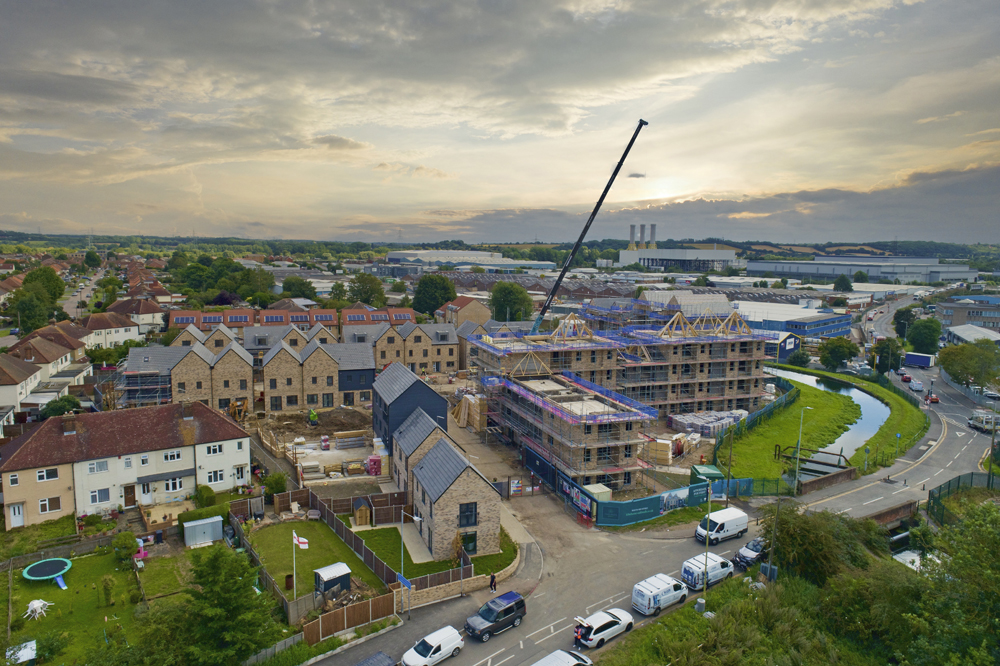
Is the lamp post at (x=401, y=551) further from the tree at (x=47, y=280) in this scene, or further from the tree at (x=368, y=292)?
the tree at (x=47, y=280)

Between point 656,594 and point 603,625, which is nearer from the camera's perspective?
point 603,625

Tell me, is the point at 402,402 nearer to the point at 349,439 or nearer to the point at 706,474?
the point at 349,439

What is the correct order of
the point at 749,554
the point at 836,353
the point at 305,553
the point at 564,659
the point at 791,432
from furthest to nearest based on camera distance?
1. the point at 836,353
2. the point at 791,432
3. the point at 749,554
4. the point at 305,553
5. the point at 564,659

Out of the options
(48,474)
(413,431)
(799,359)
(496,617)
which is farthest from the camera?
(799,359)

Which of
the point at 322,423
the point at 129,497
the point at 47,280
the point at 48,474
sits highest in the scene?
the point at 47,280

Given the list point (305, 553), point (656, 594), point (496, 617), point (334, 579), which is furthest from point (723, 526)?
point (305, 553)

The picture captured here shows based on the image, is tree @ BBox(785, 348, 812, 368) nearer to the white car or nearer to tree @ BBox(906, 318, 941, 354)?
tree @ BBox(906, 318, 941, 354)

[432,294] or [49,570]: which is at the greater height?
[432,294]
